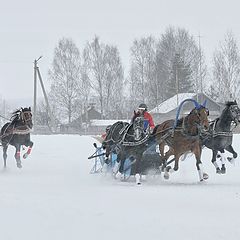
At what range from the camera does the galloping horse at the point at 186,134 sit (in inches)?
448

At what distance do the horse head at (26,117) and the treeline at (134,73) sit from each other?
117 feet

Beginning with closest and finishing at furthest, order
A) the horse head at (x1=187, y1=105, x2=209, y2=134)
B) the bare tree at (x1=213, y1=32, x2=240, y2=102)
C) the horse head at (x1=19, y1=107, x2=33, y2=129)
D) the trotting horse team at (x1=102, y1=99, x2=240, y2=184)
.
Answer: the horse head at (x1=187, y1=105, x2=209, y2=134) → the trotting horse team at (x1=102, y1=99, x2=240, y2=184) → the horse head at (x1=19, y1=107, x2=33, y2=129) → the bare tree at (x1=213, y1=32, x2=240, y2=102)

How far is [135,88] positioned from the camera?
5566 cm

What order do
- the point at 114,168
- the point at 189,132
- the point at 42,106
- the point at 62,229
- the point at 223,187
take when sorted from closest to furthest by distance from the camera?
1. the point at 62,229
2. the point at 223,187
3. the point at 189,132
4. the point at 114,168
5. the point at 42,106

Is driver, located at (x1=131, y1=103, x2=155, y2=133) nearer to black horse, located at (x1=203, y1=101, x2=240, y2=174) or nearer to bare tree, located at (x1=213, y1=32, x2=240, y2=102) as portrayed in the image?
black horse, located at (x1=203, y1=101, x2=240, y2=174)

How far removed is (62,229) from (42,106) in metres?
69.3

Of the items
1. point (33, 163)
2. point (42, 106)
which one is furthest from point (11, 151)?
point (42, 106)

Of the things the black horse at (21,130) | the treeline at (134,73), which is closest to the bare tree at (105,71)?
the treeline at (134,73)

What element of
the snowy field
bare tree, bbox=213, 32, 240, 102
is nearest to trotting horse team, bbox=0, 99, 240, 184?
the snowy field

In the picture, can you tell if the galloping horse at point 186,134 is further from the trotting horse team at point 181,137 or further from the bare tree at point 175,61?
the bare tree at point 175,61

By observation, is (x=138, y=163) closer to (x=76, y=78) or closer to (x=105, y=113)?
(x=76, y=78)

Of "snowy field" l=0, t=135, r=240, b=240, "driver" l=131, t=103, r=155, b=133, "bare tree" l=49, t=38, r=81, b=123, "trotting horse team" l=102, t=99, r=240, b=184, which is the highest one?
"bare tree" l=49, t=38, r=81, b=123

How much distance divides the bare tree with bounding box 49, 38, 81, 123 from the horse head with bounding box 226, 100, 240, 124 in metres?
43.5

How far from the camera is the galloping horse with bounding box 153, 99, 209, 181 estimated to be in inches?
448
